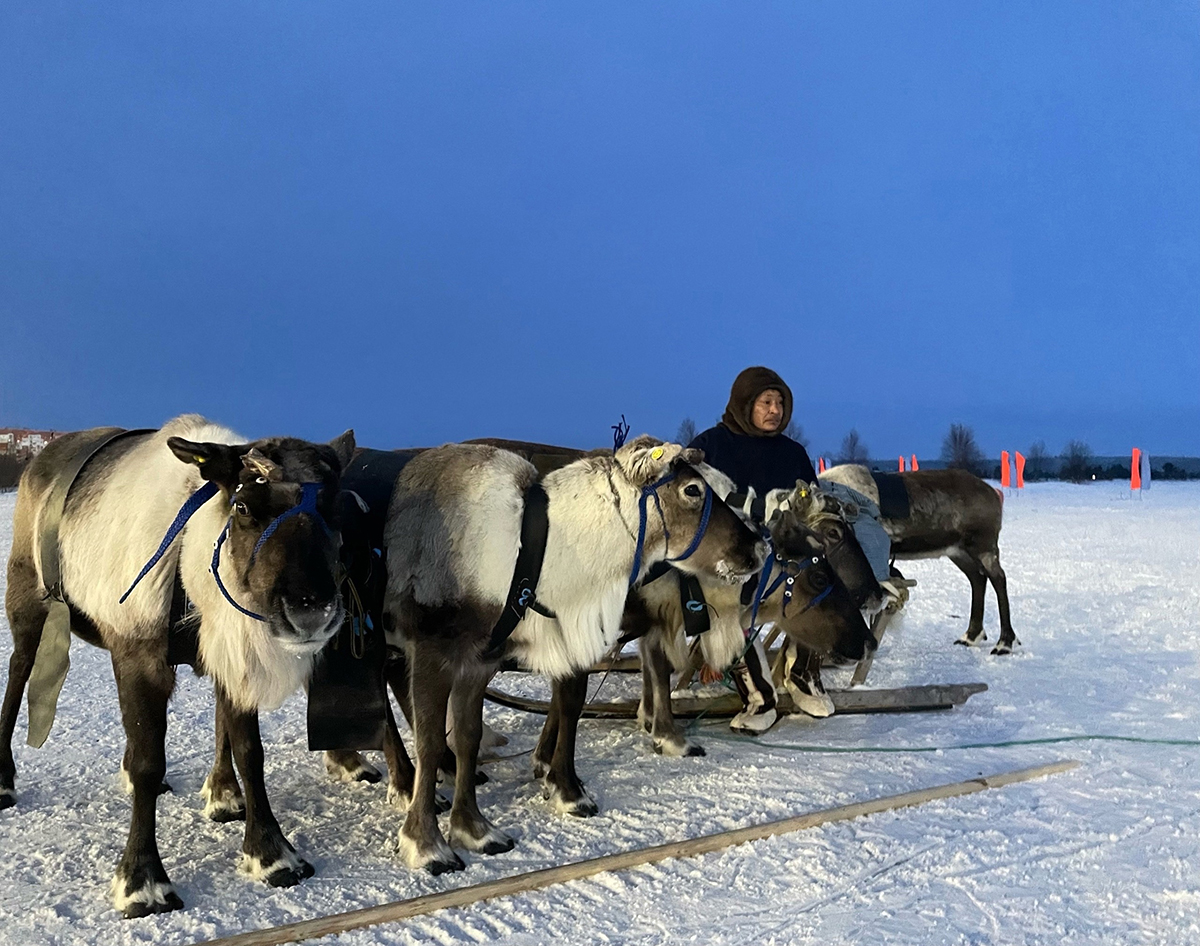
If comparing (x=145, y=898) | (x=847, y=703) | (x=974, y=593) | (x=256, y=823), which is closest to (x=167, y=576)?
(x=256, y=823)

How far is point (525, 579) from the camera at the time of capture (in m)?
4.36

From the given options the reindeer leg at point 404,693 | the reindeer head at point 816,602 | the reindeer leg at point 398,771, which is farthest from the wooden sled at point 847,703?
the reindeer leg at point 398,771

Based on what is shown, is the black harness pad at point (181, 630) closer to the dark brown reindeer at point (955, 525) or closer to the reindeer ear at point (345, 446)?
the reindeer ear at point (345, 446)

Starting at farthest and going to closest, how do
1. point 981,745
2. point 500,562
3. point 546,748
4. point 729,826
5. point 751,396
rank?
point 751,396 → point 981,745 → point 546,748 → point 729,826 → point 500,562

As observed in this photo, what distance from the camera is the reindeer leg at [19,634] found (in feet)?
16.2

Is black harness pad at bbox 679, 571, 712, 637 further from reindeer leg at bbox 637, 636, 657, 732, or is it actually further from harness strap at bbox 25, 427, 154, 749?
harness strap at bbox 25, 427, 154, 749

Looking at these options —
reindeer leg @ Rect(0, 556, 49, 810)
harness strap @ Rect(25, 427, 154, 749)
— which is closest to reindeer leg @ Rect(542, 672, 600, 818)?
harness strap @ Rect(25, 427, 154, 749)

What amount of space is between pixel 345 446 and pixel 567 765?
213cm

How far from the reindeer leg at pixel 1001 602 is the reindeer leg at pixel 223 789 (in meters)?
7.26

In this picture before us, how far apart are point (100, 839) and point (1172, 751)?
6.28 metres

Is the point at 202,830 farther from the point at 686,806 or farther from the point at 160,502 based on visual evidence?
the point at 686,806

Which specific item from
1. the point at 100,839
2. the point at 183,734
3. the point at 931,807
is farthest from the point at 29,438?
the point at 931,807

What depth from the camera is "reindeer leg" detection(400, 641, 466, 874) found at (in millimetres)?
4105

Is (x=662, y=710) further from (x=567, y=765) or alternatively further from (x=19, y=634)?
(x=19, y=634)
